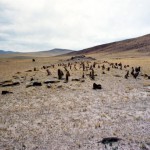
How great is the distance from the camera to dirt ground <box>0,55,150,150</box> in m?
12.9

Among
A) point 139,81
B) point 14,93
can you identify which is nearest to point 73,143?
point 14,93

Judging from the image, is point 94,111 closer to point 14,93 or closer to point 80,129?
point 80,129

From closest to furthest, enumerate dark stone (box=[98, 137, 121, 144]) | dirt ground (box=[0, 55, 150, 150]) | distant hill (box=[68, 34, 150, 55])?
1. dark stone (box=[98, 137, 121, 144])
2. dirt ground (box=[0, 55, 150, 150])
3. distant hill (box=[68, 34, 150, 55])

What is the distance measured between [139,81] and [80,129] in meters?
16.7

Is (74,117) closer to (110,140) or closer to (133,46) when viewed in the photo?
(110,140)

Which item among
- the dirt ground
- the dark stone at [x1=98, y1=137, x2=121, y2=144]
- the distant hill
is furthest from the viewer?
the distant hill

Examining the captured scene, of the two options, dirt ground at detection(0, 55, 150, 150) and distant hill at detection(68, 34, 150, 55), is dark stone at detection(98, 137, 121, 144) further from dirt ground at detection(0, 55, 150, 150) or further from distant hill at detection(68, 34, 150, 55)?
distant hill at detection(68, 34, 150, 55)

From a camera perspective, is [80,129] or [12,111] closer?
[80,129]

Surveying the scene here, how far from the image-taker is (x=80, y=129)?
47.8 feet

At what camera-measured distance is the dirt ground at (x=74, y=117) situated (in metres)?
12.9

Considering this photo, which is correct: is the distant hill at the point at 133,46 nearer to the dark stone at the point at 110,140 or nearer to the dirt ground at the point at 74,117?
the dirt ground at the point at 74,117

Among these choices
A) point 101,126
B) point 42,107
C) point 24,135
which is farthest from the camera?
point 42,107

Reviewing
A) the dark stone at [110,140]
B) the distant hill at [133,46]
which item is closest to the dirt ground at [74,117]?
the dark stone at [110,140]

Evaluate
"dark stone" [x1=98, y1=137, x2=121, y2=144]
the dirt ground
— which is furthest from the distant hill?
"dark stone" [x1=98, y1=137, x2=121, y2=144]
